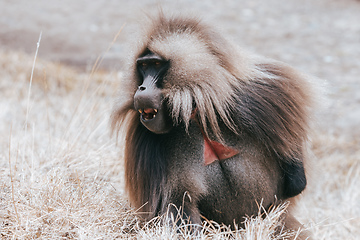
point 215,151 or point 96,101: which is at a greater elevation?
point 215,151

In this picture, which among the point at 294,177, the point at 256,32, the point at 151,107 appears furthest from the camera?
the point at 256,32

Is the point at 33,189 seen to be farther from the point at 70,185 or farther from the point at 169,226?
the point at 169,226

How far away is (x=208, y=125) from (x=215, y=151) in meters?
0.16

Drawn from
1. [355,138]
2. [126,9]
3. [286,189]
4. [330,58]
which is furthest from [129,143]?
[126,9]

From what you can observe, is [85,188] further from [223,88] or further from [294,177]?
[294,177]

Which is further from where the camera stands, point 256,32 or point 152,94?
point 256,32

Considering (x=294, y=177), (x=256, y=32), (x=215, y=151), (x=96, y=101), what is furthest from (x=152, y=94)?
(x=256, y=32)

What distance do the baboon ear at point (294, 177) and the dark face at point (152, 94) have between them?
2.42 feet

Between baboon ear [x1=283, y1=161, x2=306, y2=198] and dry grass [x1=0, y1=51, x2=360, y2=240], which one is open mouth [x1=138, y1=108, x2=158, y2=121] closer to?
dry grass [x1=0, y1=51, x2=360, y2=240]

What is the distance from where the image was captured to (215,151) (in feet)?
7.39

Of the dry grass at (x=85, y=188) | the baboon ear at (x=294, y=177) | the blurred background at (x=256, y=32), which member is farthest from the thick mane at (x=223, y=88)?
the blurred background at (x=256, y=32)

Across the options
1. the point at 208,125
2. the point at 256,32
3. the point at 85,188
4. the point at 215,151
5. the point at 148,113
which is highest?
the point at 148,113

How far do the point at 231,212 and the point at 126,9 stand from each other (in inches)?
316

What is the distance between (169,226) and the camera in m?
2.20
